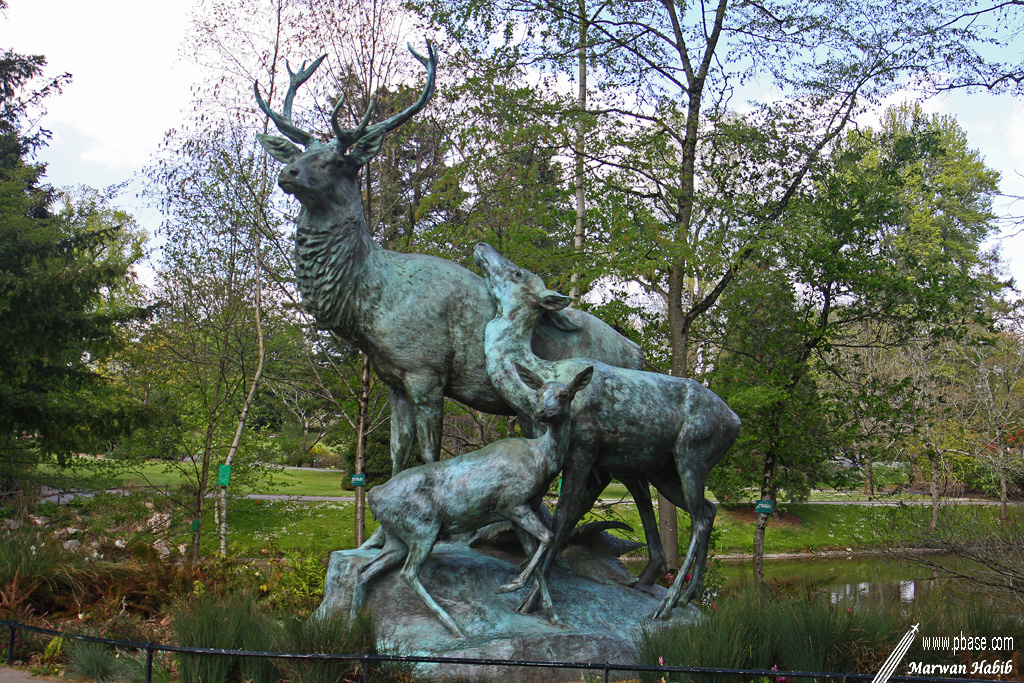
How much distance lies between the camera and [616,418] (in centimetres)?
561

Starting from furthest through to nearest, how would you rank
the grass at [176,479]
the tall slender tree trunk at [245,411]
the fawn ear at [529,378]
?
the grass at [176,479], the tall slender tree trunk at [245,411], the fawn ear at [529,378]

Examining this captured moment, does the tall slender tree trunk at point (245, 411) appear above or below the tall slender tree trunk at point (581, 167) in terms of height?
below

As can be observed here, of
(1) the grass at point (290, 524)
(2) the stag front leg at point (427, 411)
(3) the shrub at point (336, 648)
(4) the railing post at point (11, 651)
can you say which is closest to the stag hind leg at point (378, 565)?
(3) the shrub at point (336, 648)

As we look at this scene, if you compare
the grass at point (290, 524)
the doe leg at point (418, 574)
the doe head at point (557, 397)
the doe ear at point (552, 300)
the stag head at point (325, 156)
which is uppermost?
the stag head at point (325, 156)

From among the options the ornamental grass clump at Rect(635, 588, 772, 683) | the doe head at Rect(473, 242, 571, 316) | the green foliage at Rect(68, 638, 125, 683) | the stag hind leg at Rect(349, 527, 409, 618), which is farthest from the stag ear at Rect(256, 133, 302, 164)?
the ornamental grass clump at Rect(635, 588, 772, 683)

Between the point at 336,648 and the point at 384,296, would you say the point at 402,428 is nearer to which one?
the point at 384,296

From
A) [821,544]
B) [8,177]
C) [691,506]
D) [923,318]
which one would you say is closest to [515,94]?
[923,318]

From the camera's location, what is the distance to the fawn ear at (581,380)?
5035 mm

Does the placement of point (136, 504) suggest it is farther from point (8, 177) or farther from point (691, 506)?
point (691, 506)

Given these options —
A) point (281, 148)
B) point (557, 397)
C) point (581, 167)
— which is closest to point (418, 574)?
point (557, 397)

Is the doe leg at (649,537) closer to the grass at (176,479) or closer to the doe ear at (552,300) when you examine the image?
the doe ear at (552,300)

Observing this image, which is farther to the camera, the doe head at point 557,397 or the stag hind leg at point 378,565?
the stag hind leg at point 378,565

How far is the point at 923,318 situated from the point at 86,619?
1378 cm

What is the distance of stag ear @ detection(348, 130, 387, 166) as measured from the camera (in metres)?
5.92
